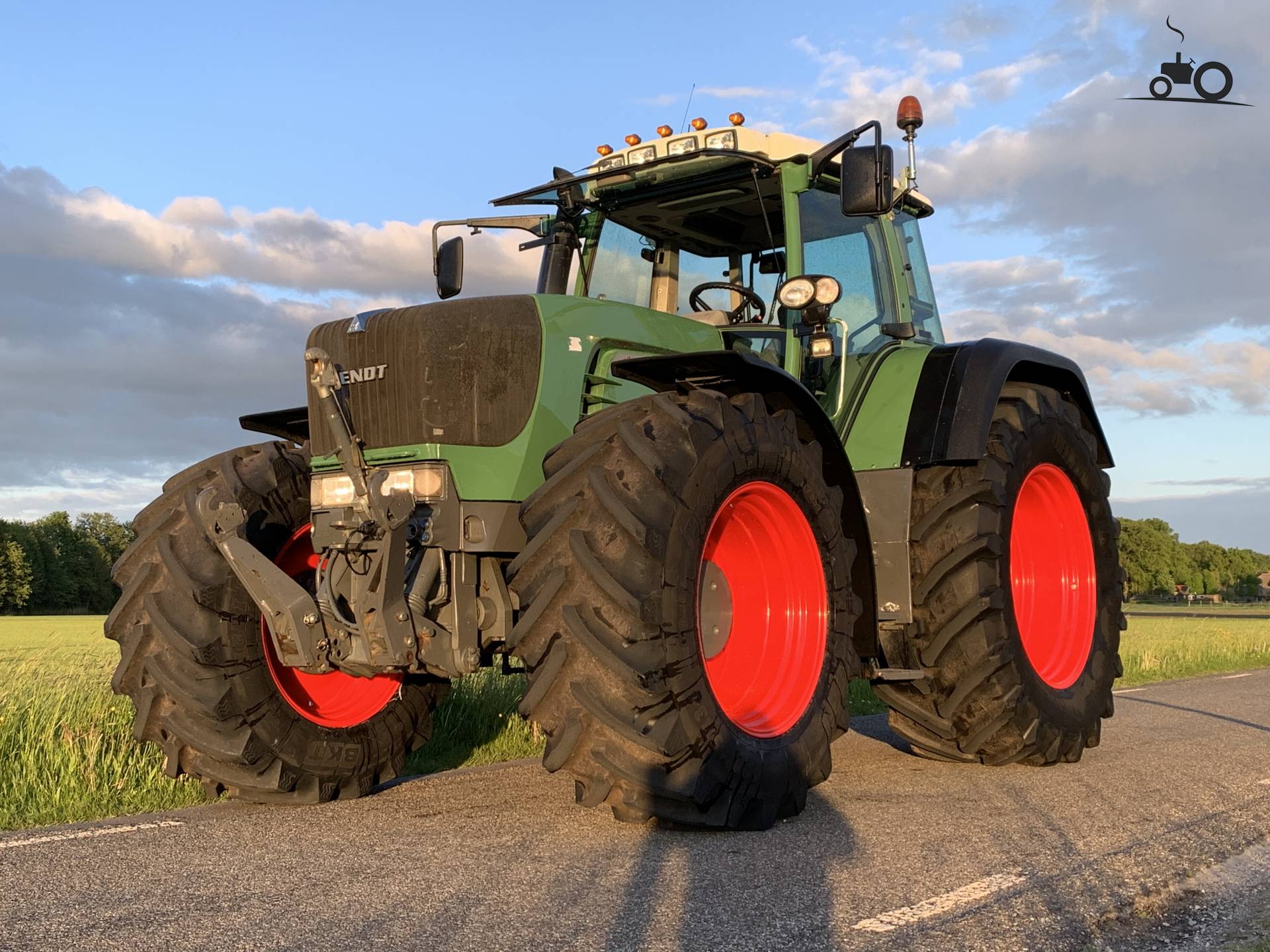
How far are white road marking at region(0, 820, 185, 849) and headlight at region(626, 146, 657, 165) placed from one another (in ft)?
12.7

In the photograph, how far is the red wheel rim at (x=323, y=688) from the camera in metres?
5.39

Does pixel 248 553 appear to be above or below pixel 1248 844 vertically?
above

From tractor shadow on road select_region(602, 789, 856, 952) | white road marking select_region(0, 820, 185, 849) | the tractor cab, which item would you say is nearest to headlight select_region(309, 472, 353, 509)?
white road marking select_region(0, 820, 185, 849)

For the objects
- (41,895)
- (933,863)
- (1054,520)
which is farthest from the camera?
(1054,520)

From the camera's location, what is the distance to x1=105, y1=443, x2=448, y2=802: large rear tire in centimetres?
485

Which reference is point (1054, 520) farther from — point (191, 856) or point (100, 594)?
point (100, 594)

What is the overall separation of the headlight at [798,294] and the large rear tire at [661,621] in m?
0.83

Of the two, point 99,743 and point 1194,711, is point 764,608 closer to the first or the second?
point 99,743

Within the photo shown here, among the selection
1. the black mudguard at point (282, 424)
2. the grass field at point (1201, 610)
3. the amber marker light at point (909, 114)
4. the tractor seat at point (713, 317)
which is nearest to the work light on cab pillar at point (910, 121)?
the amber marker light at point (909, 114)

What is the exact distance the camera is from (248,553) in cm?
468

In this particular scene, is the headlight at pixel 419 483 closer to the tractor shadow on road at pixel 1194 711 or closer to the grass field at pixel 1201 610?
the tractor shadow on road at pixel 1194 711

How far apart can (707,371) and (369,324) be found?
4.78 ft

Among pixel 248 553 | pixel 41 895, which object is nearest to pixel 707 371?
pixel 248 553

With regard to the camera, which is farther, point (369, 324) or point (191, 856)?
point (369, 324)
